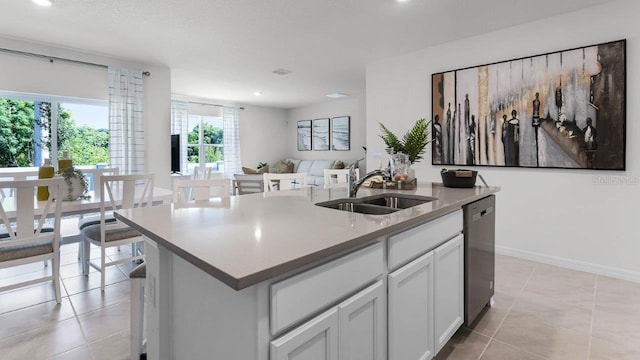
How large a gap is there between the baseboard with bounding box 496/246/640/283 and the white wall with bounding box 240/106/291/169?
6296mm

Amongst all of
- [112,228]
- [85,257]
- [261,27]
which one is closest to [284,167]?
[261,27]

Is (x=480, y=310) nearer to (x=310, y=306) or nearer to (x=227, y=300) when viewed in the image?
(x=310, y=306)

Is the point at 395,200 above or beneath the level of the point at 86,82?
beneath

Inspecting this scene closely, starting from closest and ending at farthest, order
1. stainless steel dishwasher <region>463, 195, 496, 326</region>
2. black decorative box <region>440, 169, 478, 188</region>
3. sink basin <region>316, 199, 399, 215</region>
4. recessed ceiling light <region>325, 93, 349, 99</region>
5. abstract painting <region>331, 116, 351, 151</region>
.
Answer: sink basin <region>316, 199, 399, 215</region>, stainless steel dishwasher <region>463, 195, 496, 326</region>, black decorative box <region>440, 169, 478, 188</region>, recessed ceiling light <region>325, 93, 349, 99</region>, abstract painting <region>331, 116, 351, 151</region>

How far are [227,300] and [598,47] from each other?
141 inches

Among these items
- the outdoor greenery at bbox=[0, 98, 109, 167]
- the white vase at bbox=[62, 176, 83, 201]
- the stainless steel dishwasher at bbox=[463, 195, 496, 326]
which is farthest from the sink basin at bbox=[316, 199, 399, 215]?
the outdoor greenery at bbox=[0, 98, 109, 167]

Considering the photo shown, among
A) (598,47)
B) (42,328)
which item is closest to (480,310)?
(598,47)

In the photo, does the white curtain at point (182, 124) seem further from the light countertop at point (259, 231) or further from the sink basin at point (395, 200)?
the sink basin at point (395, 200)

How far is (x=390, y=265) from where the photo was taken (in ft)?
4.13

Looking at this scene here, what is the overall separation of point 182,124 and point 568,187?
6.88 metres

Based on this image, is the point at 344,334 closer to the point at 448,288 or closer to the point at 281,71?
the point at 448,288

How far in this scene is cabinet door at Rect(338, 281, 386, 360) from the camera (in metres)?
1.03

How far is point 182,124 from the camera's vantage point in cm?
713

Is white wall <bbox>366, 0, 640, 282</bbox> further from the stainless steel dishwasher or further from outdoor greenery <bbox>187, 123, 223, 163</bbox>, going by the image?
outdoor greenery <bbox>187, 123, 223, 163</bbox>
